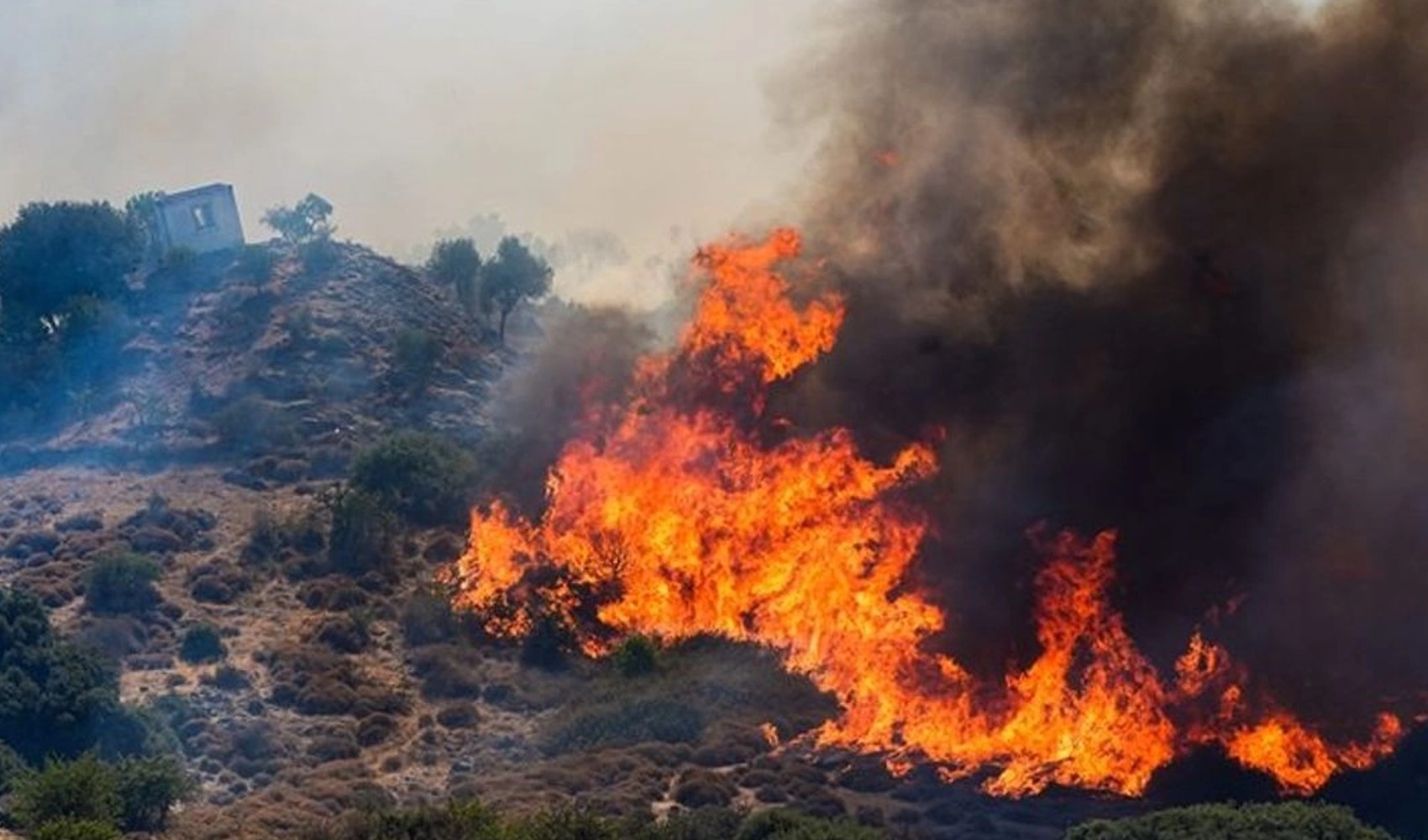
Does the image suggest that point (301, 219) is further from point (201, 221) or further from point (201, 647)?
point (201, 647)

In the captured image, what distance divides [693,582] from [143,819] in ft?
62.9

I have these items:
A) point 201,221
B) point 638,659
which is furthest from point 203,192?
point 638,659

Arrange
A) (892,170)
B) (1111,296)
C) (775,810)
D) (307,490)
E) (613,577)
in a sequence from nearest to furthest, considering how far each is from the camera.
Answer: (775,810)
(1111,296)
(892,170)
(613,577)
(307,490)

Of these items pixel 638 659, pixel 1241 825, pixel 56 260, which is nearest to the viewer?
pixel 1241 825

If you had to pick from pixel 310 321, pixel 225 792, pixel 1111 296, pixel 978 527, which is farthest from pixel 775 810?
pixel 310 321

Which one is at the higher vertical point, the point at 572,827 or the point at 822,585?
the point at 822,585

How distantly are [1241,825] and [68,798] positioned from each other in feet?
104

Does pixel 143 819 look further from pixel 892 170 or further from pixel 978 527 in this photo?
pixel 892 170

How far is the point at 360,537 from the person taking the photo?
70.3 m

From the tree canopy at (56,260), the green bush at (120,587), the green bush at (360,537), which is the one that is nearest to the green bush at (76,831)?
the green bush at (120,587)

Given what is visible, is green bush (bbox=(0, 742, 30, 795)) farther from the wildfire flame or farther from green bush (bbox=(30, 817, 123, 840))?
the wildfire flame

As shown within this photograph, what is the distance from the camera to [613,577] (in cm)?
5706

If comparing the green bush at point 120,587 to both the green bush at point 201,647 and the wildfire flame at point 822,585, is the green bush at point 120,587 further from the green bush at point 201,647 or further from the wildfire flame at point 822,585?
the wildfire flame at point 822,585

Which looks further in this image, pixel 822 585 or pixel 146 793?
pixel 822 585
